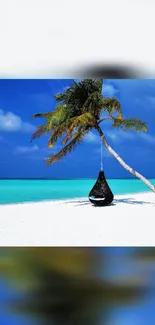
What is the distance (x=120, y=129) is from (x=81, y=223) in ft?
2.84

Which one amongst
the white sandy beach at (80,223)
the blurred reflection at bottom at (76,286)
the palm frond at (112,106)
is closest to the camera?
the blurred reflection at bottom at (76,286)

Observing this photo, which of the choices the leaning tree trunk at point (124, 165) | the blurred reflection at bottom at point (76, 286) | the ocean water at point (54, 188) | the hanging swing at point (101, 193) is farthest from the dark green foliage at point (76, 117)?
the blurred reflection at bottom at point (76, 286)

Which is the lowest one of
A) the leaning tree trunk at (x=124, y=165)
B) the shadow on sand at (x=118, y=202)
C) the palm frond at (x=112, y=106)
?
the shadow on sand at (x=118, y=202)

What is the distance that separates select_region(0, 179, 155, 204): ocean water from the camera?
403 centimetres

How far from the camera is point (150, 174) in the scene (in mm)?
4039

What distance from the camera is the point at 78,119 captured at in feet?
13.0

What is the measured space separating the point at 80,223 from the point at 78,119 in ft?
2.85

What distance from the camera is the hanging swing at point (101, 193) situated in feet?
13.1

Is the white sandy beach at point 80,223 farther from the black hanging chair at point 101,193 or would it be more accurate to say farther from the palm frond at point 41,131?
the palm frond at point 41,131

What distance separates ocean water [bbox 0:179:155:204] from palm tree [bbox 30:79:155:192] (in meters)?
0.17

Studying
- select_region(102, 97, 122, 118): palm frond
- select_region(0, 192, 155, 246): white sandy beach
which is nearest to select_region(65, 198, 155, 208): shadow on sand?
select_region(0, 192, 155, 246): white sandy beach

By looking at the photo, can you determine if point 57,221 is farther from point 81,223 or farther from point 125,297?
point 125,297

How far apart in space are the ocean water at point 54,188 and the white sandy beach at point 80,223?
53 mm

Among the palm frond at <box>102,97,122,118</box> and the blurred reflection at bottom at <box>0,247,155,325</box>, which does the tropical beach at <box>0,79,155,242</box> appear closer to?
the palm frond at <box>102,97,122,118</box>
